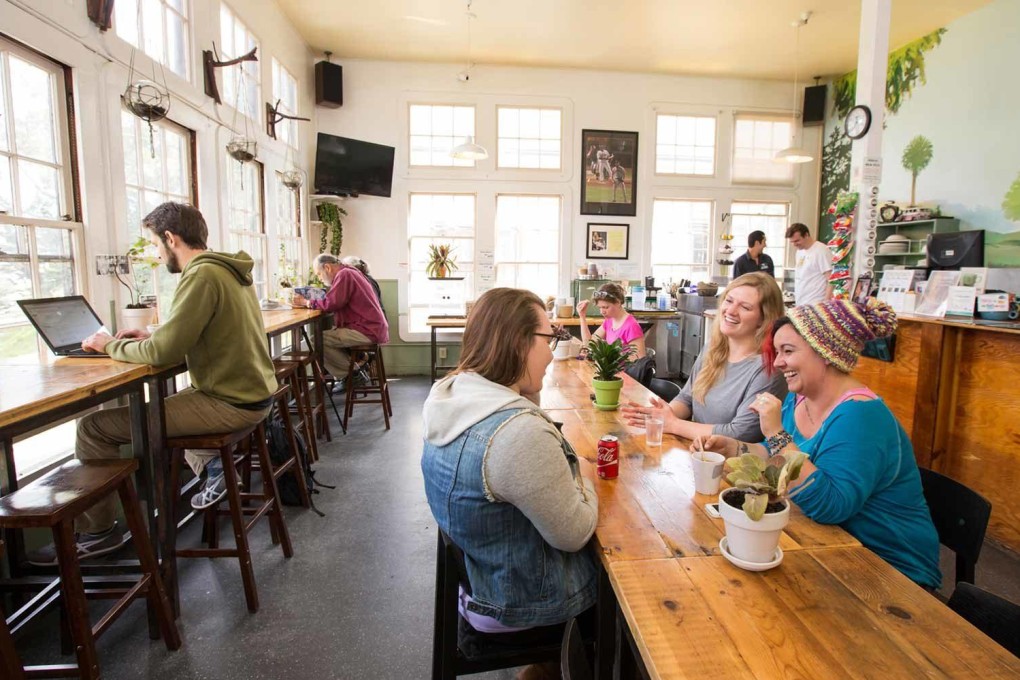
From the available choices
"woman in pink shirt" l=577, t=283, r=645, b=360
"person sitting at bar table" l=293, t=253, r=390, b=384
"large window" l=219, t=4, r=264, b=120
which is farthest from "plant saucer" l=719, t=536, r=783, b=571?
"large window" l=219, t=4, r=264, b=120

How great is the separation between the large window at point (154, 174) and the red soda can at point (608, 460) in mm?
2893

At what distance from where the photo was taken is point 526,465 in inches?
44.1

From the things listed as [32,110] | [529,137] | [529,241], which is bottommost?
[529,241]

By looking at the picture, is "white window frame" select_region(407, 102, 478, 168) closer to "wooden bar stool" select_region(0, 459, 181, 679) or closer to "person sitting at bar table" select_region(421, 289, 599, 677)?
"wooden bar stool" select_region(0, 459, 181, 679)

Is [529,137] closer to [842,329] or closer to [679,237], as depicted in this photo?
[679,237]

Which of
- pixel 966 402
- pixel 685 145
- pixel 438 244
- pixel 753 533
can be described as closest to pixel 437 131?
pixel 438 244

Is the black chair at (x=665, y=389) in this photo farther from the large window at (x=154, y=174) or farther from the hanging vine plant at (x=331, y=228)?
the hanging vine plant at (x=331, y=228)

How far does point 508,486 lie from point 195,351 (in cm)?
179

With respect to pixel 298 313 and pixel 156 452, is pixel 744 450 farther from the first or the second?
pixel 298 313

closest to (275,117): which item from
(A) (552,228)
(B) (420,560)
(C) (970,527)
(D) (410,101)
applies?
(D) (410,101)

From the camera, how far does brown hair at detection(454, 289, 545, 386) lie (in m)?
1.36

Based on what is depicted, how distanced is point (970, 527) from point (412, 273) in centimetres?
648

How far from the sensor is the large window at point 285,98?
5.55 m

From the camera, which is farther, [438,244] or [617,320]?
[438,244]
